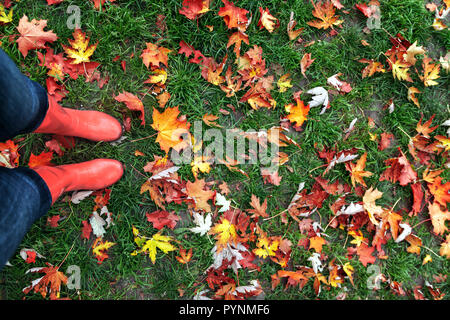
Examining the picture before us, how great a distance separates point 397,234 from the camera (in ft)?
7.57

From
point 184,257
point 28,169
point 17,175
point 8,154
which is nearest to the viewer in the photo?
point 17,175

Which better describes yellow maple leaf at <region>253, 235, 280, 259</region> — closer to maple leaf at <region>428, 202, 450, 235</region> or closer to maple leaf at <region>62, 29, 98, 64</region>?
maple leaf at <region>428, 202, 450, 235</region>

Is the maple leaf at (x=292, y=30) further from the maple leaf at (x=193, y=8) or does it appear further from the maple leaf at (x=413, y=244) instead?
the maple leaf at (x=413, y=244)

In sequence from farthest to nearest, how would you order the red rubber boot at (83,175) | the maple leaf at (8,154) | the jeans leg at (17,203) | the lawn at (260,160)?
the lawn at (260,160) < the maple leaf at (8,154) < the red rubber boot at (83,175) < the jeans leg at (17,203)

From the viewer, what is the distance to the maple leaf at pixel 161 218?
7.06 ft

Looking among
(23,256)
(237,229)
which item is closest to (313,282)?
(237,229)

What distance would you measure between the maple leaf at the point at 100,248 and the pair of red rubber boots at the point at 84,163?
41 cm

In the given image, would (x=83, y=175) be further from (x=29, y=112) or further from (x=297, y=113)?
(x=297, y=113)

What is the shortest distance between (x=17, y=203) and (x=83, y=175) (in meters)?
0.68

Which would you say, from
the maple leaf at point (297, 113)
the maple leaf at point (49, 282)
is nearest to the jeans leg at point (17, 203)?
the maple leaf at point (49, 282)

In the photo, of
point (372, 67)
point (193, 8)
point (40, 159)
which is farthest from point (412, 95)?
point (40, 159)

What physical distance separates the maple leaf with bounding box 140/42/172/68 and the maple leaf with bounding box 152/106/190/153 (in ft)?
1.25

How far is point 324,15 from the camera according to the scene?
90.2 inches
